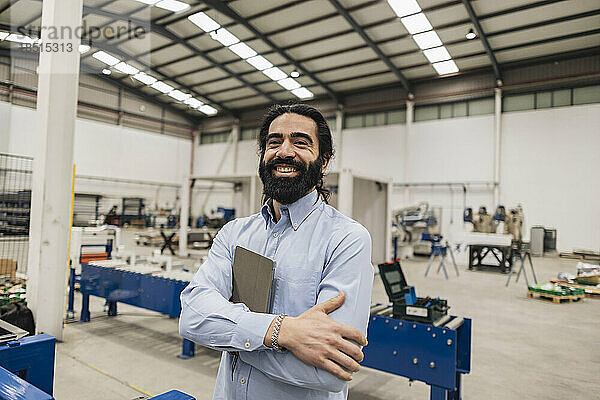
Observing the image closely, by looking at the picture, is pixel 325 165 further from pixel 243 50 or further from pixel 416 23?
pixel 243 50

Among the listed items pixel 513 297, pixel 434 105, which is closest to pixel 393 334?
pixel 513 297

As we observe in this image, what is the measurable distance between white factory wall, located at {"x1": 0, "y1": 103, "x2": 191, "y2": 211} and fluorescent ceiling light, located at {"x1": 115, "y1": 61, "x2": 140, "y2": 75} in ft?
9.81

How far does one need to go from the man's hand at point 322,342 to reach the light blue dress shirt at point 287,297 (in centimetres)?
4

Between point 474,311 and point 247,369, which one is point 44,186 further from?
point 474,311

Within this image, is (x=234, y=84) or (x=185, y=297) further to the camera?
(x=234, y=84)

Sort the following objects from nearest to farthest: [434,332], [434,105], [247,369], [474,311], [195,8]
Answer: [247,369] < [434,332] < [474,311] < [195,8] < [434,105]

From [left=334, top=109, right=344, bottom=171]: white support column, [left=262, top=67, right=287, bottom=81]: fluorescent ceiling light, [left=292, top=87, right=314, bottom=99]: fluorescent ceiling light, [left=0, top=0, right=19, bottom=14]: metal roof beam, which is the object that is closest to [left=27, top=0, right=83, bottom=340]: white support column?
[left=0, top=0, right=19, bottom=14]: metal roof beam

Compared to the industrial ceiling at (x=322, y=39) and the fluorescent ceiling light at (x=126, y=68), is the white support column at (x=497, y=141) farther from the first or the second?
the fluorescent ceiling light at (x=126, y=68)

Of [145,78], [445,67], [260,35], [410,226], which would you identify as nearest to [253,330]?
[410,226]

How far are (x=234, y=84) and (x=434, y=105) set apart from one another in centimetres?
811

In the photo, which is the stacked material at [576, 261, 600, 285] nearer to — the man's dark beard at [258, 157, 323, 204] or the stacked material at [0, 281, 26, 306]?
the man's dark beard at [258, 157, 323, 204]

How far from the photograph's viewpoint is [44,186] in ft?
12.0

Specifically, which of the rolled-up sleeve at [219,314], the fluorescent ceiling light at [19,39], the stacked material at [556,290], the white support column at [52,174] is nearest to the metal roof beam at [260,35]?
the fluorescent ceiling light at [19,39]

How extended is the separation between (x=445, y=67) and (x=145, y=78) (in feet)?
41.2
